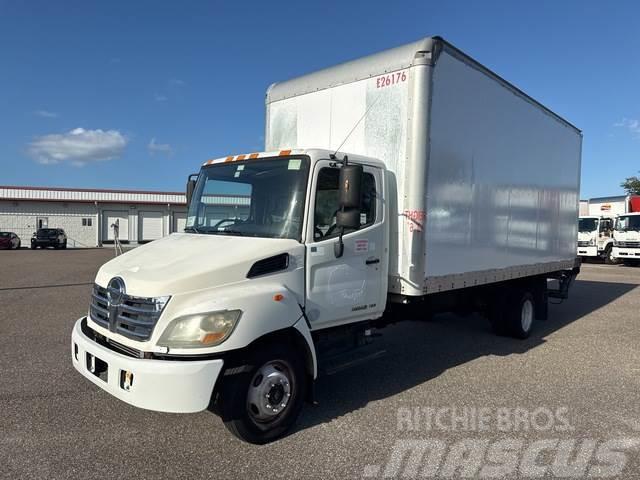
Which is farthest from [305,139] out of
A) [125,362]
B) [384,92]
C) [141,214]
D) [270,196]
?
[141,214]

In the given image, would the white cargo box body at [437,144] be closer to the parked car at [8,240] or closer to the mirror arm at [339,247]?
the mirror arm at [339,247]

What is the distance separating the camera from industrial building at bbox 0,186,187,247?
4269 centimetres

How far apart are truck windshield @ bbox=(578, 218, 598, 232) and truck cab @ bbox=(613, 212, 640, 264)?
4.38ft

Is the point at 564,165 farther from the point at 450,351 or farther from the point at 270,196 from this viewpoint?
the point at 270,196

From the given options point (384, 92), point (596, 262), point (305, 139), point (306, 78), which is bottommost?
point (596, 262)

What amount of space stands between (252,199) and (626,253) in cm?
2585

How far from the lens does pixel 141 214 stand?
4584 centimetres

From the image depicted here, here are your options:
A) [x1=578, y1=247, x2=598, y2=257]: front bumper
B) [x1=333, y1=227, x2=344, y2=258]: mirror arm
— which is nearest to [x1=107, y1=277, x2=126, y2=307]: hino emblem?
[x1=333, y1=227, x2=344, y2=258]: mirror arm

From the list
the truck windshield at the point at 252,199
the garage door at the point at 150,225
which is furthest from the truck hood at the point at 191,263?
the garage door at the point at 150,225

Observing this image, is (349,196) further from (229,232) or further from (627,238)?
(627,238)

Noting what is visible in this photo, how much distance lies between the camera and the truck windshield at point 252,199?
4.30 metres

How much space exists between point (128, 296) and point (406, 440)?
2.62 m

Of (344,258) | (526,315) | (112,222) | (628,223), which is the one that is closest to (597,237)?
(628,223)

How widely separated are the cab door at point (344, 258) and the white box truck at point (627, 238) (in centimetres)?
2454
